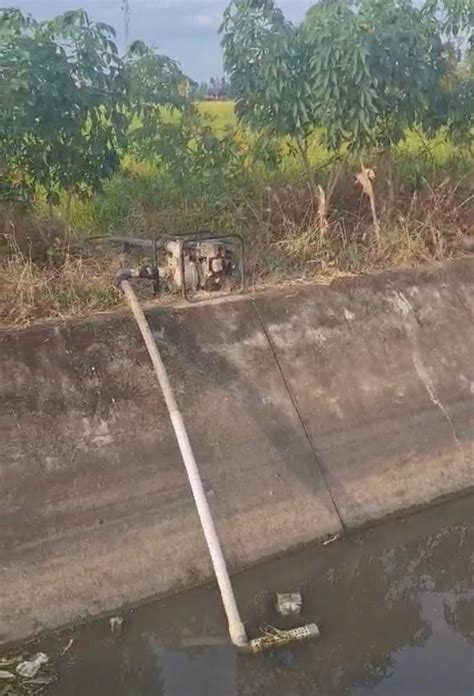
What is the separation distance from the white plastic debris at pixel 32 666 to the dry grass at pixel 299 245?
6.06 feet

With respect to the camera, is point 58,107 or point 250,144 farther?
point 250,144

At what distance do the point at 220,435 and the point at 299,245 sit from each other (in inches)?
76.8

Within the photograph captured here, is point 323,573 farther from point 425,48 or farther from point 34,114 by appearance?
point 425,48

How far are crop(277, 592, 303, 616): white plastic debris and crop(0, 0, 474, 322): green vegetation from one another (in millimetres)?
2010

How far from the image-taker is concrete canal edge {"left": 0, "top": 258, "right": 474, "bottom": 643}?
4129 mm

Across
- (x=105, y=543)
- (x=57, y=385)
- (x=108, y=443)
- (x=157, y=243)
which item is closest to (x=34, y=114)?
(x=157, y=243)

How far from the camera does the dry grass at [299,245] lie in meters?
5.06

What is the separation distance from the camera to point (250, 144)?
272 inches

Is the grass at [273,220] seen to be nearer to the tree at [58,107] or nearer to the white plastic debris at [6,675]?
the tree at [58,107]

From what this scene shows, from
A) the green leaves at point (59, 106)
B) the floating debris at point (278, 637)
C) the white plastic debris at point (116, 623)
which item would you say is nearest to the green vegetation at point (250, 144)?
the green leaves at point (59, 106)

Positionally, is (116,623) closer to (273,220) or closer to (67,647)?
(67,647)

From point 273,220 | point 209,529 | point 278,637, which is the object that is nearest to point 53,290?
point 209,529

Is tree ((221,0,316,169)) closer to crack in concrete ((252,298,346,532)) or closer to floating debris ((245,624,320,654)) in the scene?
crack in concrete ((252,298,346,532))

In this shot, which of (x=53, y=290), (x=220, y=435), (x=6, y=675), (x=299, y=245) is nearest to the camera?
(x=6, y=675)
